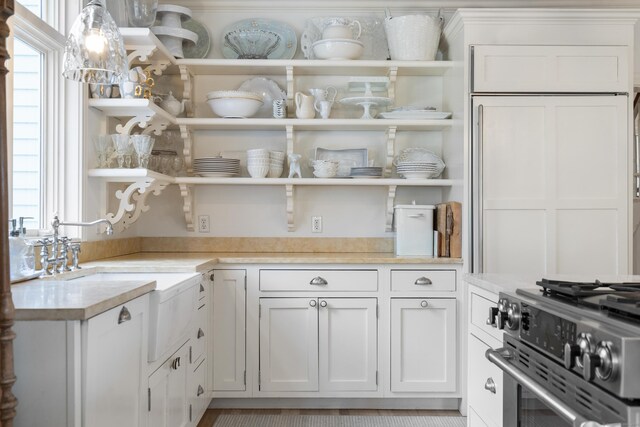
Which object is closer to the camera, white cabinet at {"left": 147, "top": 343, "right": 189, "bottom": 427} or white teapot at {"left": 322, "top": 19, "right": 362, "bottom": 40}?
white cabinet at {"left": 147, "top": 343, "right": 189, "bottom": 427}

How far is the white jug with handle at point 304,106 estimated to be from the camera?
3398 millimetres

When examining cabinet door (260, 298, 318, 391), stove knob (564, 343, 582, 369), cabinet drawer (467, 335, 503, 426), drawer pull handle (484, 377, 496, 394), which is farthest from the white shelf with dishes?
stove knob (564, 343, 582, 369)

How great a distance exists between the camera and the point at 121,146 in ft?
9.61

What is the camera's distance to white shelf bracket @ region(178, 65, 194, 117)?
342cm

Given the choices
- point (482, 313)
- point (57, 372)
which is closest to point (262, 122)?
point (482, 313)

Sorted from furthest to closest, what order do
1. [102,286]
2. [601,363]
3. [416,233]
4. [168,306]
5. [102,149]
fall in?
[416,233]
[102,149]
[168,306]
[102,286]
[601,363]

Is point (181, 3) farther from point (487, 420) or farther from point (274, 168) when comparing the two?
point (487, 420)

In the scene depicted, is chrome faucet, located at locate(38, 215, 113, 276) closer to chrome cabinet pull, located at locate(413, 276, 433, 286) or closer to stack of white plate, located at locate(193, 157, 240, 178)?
stack of white plate, located at locate(193, 157, 240, 178)

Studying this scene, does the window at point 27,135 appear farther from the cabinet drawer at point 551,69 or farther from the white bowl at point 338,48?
the cabinet drawer at point 551,69

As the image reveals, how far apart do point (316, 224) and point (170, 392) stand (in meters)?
1.62

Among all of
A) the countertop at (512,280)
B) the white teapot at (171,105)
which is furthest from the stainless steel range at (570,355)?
the white teapot at (171,105)

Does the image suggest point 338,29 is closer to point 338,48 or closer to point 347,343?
point 338,48

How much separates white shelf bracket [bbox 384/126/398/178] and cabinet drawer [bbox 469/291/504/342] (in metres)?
1.49

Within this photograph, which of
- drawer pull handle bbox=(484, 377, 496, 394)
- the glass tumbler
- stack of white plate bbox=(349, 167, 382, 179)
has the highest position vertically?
the glass tumbler
